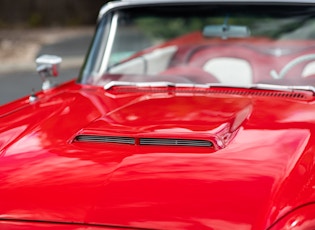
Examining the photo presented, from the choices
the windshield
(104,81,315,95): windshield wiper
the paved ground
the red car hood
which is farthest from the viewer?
the paved ground

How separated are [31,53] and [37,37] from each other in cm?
339

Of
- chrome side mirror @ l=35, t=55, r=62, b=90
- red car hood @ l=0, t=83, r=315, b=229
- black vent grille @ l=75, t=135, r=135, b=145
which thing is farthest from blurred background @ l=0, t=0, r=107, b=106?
black vent grille @ l=75, t=135, r=135, b=145

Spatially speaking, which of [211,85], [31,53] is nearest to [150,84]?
[211,85]

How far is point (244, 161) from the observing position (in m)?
2.50

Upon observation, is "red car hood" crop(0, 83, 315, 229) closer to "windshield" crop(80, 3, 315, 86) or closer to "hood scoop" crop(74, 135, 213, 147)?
"hood scoop" crop(74, 135, 213, 147)

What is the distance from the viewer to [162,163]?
252cm

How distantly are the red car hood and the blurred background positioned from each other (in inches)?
308

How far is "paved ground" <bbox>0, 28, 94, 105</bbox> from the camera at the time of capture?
1235 centimetres

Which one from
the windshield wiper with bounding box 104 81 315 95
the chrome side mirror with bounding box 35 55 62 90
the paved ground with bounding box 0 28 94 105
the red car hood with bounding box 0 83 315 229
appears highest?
the paved ground with bounding box 0 28 94 105

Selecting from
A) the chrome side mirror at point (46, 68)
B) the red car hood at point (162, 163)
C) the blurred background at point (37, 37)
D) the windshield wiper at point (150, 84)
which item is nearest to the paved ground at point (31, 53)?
the blurred background at point (37, 37)

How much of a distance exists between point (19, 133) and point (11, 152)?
220 mm

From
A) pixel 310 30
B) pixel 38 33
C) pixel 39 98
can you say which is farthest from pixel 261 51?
pixel 38 33

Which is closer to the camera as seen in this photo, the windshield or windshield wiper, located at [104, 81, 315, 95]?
windshield wiper, located at [104, 81, 315, 95]

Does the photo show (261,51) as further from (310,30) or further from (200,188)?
(200,188)
